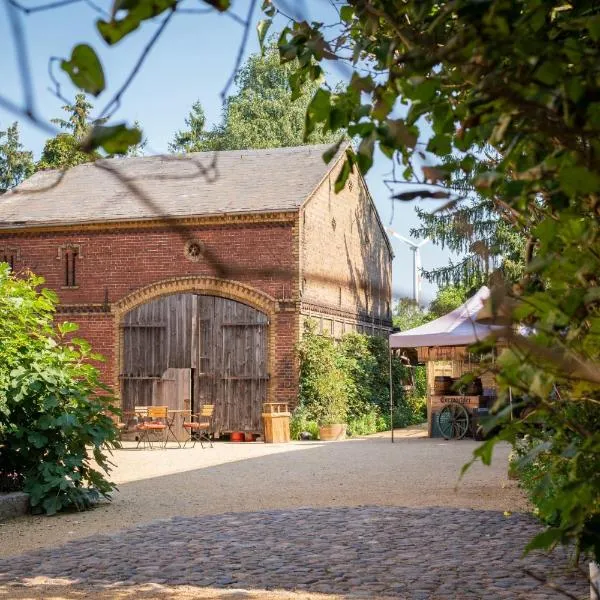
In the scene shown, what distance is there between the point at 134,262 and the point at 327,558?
17.2m

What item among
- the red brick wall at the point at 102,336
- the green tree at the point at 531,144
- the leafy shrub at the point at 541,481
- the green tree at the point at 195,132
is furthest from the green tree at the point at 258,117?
the green tree at the point at 531,144

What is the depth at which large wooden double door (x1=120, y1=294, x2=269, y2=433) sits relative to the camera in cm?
2195

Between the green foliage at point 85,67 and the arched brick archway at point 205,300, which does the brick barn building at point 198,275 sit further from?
the green foliage at point 85,67

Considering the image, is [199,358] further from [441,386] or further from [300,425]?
[441,386]

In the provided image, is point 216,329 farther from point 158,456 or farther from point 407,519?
point 407,519

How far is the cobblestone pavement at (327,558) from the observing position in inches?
226

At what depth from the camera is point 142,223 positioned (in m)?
23.0

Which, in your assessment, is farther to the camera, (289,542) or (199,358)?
(199,358)

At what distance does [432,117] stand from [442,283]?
27.7 meters

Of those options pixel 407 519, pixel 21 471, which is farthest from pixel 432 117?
pixel 21 471

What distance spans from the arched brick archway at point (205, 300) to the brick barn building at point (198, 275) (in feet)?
0.09

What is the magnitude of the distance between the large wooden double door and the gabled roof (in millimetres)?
2193

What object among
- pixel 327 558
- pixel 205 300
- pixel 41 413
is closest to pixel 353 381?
pixel 205 300

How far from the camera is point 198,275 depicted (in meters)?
22.4
